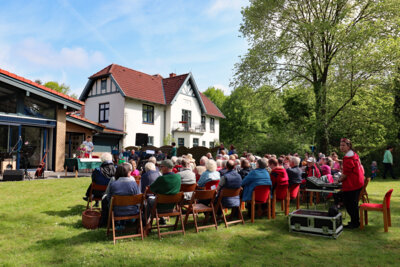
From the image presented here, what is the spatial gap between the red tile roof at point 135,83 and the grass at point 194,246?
19941 millimetres

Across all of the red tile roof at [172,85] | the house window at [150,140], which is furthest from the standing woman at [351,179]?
the red tile roof at [172,85]

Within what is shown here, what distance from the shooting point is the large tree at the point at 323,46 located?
56.0ft

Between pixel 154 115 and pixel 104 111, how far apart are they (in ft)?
14.7

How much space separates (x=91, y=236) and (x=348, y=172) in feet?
15.6

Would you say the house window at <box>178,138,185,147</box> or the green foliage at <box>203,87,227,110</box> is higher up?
the green foliage at <box>203,87,227,110</box>

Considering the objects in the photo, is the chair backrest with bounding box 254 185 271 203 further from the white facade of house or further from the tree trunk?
the white facade of house

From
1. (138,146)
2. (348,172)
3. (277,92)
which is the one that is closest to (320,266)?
(348,172)

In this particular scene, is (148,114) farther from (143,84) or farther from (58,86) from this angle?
(58,86)

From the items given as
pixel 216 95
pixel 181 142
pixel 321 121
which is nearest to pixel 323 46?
pixel 321 121

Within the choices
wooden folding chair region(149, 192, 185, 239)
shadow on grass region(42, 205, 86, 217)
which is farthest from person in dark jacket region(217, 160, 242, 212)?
shadow on grass region(42, 205, 86, 217)

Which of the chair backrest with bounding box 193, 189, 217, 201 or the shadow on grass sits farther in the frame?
the shadow on grass

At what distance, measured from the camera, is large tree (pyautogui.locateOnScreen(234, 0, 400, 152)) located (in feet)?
56.0

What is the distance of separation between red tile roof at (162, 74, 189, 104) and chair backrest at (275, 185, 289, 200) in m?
22.2

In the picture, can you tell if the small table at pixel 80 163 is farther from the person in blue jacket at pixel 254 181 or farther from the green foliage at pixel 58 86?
the green foliage at pixel 58 86
